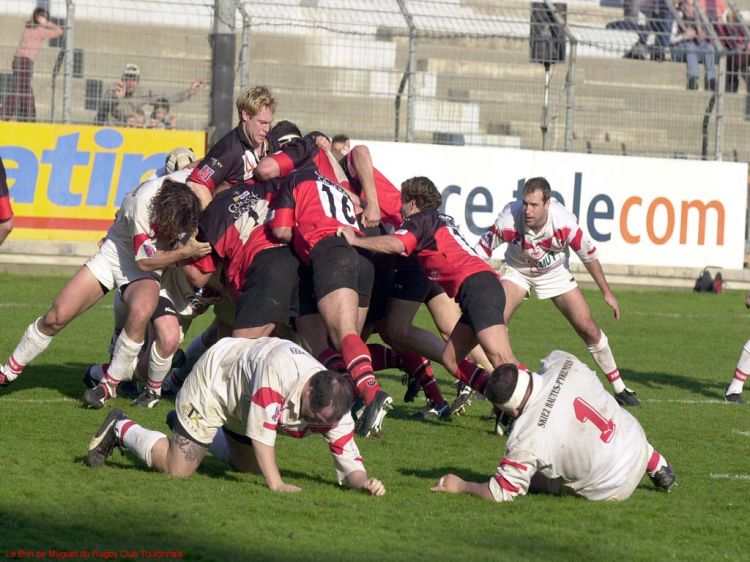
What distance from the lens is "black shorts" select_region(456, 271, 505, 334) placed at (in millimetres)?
8602

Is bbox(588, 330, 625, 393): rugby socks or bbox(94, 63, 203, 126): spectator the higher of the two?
bbox(94, 63, 203, 126): spectator

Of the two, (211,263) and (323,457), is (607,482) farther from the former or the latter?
(211,263)

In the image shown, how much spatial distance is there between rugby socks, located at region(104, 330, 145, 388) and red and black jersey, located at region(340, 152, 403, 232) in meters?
2.08

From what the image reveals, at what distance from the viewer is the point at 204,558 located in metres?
5.52

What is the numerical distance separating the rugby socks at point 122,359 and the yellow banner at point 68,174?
8.23 m

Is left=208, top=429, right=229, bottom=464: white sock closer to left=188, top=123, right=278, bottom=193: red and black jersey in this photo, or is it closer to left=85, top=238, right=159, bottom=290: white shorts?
left=85, top=238, right=159, bottom=290: white shorts

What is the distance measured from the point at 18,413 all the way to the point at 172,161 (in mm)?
2371

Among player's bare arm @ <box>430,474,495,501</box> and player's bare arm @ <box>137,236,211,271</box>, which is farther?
player's bare arm @ <box>137,236,211,271</box>

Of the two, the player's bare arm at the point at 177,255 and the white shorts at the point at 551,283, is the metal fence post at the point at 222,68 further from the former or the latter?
the player's bare arm at the point at 177,255

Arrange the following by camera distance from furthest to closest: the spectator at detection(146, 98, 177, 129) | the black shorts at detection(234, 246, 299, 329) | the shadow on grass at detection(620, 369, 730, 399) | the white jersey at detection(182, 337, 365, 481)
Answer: the spectator at detection(146, 98, 177, 129)
the shadow on grass at detection(620, 369, 730, 399)
the black shorts at detection(234, 246, 299, 329)
the white jersey at detection(182, 337, 365, 481)

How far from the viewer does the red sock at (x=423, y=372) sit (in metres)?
9.75

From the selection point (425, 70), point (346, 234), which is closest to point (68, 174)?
point (425, 70)

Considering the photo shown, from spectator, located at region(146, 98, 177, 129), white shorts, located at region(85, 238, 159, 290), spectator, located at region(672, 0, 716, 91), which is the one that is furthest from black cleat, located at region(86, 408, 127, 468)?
spectator, located at region(672, 0, 716, 91)

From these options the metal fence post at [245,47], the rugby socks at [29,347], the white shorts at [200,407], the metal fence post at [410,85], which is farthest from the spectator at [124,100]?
the white shorts at [200,407]
